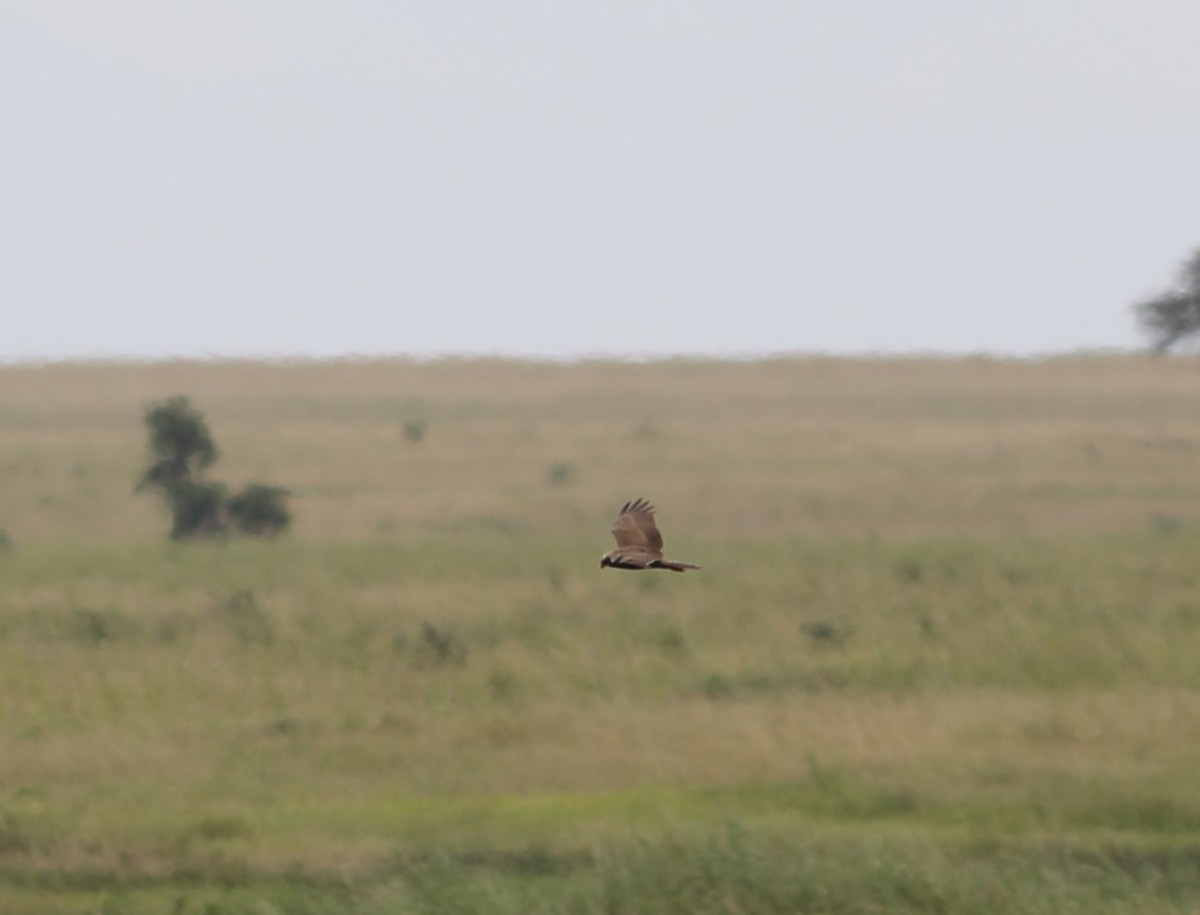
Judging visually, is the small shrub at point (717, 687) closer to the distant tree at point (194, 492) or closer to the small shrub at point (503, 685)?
the small shrub at point (503, 685)

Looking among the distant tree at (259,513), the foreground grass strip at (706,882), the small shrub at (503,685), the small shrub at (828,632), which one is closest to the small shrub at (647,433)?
the distant tree at (259,513)

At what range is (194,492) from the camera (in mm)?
36000

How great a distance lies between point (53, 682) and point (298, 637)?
299cm

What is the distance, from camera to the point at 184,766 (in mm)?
17797

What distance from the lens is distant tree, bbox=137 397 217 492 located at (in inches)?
1435

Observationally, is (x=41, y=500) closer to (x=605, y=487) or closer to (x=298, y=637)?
(x=605, y=487)

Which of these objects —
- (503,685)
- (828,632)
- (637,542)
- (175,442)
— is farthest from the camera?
(175,442)

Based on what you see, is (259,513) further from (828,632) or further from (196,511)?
(828,632)

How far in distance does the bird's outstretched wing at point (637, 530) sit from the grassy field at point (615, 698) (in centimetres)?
513

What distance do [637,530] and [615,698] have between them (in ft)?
37.8

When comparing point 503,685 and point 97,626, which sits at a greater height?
point 503,685

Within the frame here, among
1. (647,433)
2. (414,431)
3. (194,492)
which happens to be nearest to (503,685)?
(194,492)

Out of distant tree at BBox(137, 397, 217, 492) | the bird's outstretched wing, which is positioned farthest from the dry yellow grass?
the bird's outstretched wing

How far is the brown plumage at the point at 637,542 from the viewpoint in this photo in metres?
8.47
